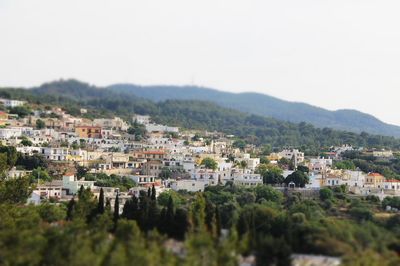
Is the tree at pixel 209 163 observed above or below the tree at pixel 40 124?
below

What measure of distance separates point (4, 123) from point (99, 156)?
1043 centimetres

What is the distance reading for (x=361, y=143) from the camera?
73250 mm

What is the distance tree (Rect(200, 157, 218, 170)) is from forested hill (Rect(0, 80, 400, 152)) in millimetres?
16182

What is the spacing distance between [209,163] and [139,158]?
16.3ft

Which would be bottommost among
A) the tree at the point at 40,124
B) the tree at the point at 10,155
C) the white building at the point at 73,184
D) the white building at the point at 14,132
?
the white building at the point at 73,184

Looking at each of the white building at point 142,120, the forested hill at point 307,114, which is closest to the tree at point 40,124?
the white building at point 142,120

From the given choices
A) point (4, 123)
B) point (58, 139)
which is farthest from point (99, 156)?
point (4, 123)

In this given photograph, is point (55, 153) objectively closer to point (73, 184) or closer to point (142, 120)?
point (73, 184)

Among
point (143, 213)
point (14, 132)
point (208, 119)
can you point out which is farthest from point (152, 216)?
point (208, 119)

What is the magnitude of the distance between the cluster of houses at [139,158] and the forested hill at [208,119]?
795 cm

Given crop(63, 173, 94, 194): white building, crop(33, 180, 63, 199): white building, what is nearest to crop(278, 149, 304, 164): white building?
crop(63, 173, 94, 194): white building

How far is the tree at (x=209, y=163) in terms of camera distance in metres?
48.6

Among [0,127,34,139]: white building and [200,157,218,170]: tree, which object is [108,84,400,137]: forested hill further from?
[200,157,218,170]: tree

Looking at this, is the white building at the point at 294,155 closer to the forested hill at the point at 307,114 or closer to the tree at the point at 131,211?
the tree at the point at 131,211
